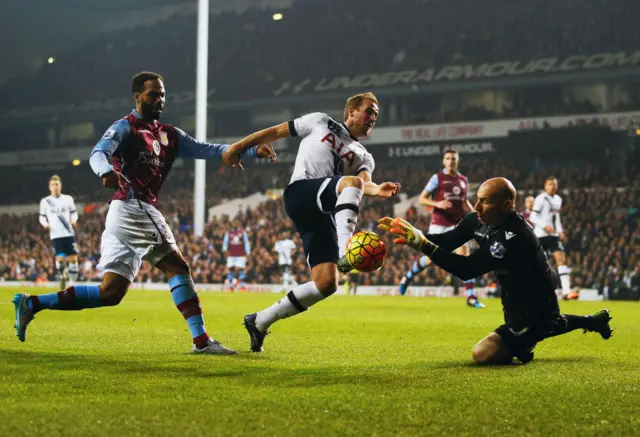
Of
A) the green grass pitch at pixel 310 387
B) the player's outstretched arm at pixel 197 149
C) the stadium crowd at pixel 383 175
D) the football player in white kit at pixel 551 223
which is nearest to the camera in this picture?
the green grass pitch at pixel 310 387

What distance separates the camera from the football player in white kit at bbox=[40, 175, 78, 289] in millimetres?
17156

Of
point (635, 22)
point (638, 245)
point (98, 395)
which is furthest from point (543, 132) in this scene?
point (98, 395)

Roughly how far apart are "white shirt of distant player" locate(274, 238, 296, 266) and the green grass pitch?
1897cm

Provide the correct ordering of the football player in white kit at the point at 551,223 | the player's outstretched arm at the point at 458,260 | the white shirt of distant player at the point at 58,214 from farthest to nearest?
1. the white shirt of distant player at the point at 58,214
2. the football player in white kit at the point at 551,223
3. the player's outstretched arm at the point at 458,260

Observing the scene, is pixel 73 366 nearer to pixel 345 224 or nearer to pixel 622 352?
pixel 345 224

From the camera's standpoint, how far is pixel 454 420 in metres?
3.57

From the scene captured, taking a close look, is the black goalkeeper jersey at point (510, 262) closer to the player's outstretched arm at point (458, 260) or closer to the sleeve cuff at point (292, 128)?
the player's outstretched arm at point (458, 260)

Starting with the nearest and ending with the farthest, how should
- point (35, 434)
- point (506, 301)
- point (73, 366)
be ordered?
1. point (35, 434)
2. point (73, 366)
3. point (506, 301)

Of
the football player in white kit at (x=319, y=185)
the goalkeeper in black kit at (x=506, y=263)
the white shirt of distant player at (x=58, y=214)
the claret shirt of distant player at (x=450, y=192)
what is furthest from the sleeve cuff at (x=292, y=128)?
the white shirt of distant player at (x=58, y=214)

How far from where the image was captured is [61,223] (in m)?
17.3

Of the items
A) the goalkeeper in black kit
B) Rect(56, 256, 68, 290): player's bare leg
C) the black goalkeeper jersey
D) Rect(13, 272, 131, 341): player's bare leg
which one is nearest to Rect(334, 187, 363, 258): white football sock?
the goalkeeper in black kit

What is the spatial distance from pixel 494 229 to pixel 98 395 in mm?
2777

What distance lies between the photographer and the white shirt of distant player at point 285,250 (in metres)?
27.5

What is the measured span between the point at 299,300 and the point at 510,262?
1678mm
